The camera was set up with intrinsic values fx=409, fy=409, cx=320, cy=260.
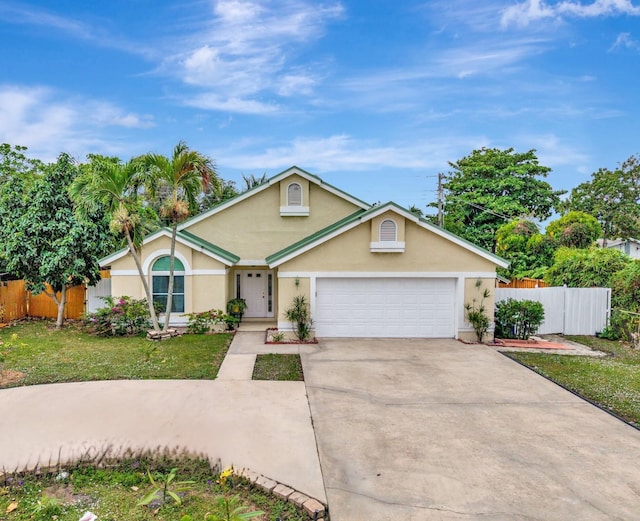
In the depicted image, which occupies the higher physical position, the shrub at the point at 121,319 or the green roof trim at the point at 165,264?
the green roof trim at the point at 165,264

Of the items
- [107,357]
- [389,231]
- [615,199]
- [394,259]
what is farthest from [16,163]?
[615,199]

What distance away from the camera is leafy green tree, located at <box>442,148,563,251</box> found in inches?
1357

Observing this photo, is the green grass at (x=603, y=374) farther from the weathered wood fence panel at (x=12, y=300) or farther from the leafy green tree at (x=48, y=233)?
→ the weathered wood fence panel at (x=12, y=300)

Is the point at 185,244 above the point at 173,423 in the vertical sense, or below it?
above

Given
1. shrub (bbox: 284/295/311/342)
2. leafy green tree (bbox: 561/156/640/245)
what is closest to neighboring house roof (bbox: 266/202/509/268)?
shrub (bbox: 284/295/311/342)

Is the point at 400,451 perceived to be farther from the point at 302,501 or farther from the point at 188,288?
the point at 188,288

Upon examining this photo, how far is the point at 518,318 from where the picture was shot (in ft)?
44.4

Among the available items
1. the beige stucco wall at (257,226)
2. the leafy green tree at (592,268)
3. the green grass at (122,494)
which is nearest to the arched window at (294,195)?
the beige stucco wall at (257,226)

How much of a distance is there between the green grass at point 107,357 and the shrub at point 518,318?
29.6 ft

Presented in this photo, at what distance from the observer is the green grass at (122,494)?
433 centimetres

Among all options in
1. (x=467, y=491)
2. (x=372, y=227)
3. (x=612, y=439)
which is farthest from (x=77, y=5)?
(x=612, y=439)

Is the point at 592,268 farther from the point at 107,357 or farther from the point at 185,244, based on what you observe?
the point at 107,357

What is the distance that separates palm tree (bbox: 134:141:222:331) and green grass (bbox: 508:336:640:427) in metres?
10.4

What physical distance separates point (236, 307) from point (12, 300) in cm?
902
